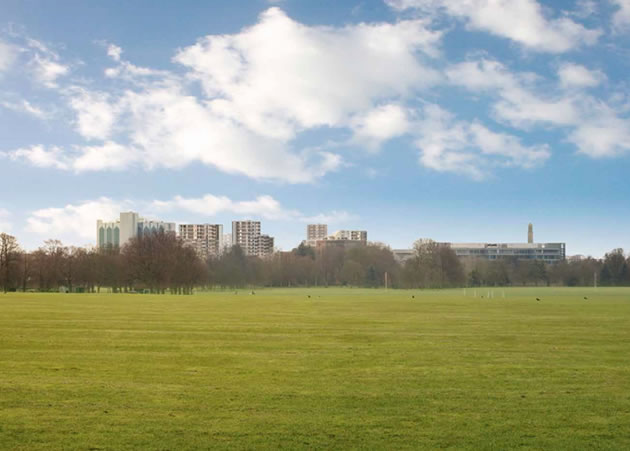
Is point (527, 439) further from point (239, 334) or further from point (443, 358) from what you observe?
point (239, 334)

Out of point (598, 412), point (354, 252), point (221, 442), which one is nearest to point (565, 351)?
point (598, 412)

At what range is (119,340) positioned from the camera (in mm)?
23047

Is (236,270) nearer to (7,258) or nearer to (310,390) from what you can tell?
(7,258)

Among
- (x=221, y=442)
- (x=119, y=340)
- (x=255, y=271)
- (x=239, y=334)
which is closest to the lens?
(x=221, y=442)

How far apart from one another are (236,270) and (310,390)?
145 m

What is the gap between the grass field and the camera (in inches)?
403

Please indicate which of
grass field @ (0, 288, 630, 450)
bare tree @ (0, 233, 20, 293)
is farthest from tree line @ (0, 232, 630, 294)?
grass field @ (0, 288, 630, 450)

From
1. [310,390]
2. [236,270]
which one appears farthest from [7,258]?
[310,390]

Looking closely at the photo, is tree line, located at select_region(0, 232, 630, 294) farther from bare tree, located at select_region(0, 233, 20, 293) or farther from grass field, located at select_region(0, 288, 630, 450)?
grass field, located at select_region(0, 288, 630, 450)

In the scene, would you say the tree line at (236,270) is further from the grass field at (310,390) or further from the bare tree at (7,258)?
the grass field at (310,390)

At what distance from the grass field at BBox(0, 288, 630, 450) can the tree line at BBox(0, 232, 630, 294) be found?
84.4 meters

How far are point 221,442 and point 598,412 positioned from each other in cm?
715

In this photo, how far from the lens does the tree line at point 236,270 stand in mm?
108562

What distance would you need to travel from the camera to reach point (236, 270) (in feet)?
517
